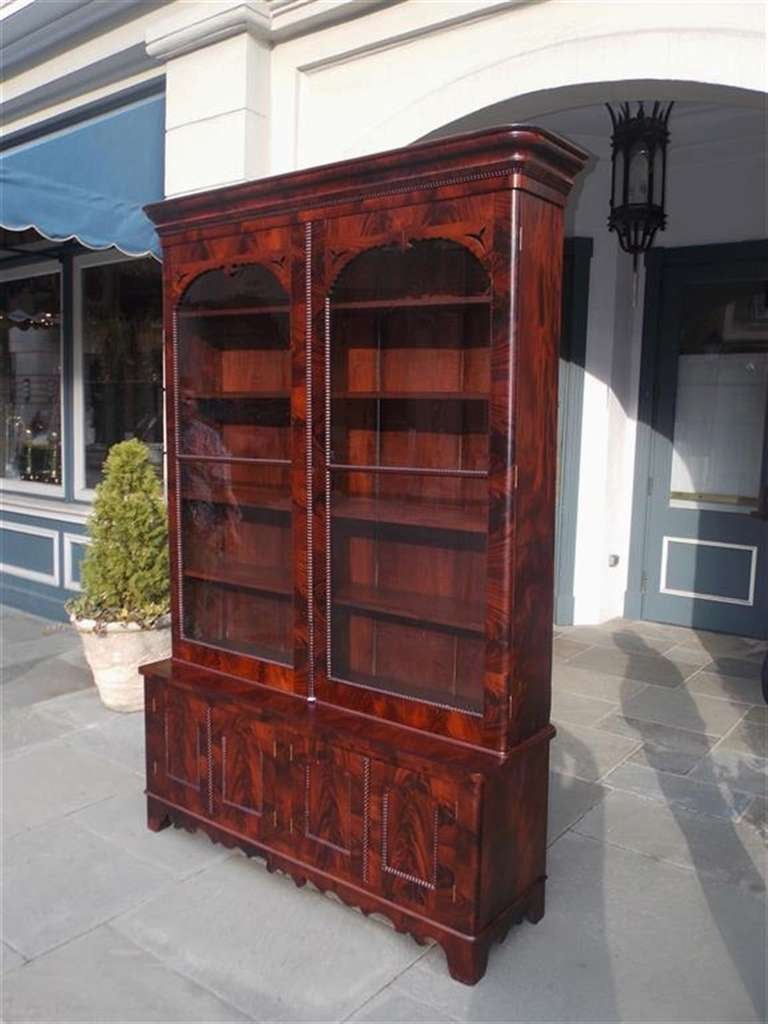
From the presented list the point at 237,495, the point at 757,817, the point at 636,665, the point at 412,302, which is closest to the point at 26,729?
the point at 237,495

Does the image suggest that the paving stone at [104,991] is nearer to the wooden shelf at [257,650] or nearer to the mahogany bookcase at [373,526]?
the mahogany bookcase at [373,526]

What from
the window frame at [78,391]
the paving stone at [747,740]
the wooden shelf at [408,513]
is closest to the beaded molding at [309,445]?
the wooden shelf at [408,513]

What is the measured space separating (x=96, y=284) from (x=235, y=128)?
91.1 inches

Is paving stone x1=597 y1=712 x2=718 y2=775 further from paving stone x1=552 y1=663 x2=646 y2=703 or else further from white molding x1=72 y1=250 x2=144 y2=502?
white molding x1=72 y1=250 x2=144 y2=502

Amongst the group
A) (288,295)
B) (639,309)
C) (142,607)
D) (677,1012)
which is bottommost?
(677,1012)

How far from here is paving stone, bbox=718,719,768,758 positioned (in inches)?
147

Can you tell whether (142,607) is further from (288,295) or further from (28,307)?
(28,307)

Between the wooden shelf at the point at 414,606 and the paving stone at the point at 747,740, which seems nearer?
the wooden shelf at the point at 414,606

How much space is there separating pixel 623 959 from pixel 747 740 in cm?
183

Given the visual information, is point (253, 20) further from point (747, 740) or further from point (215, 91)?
point (747, 740)

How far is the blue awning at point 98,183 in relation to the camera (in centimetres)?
396

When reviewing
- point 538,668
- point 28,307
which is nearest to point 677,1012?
point 538,668

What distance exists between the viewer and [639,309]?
18.3ft

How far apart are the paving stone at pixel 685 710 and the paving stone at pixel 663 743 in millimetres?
69
